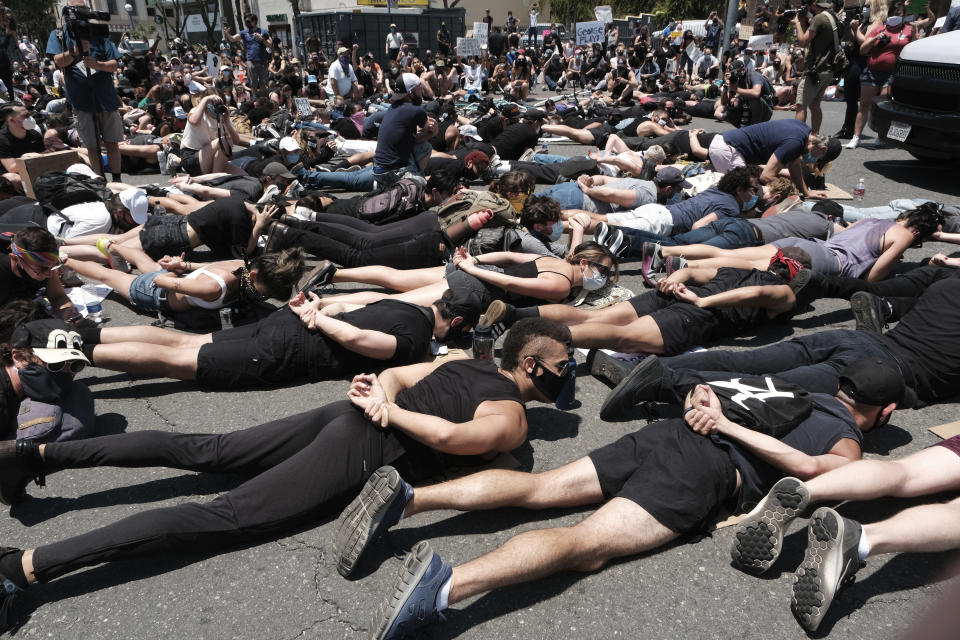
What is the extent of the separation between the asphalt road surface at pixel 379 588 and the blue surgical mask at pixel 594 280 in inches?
69.4

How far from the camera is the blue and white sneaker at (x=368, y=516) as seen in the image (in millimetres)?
2576

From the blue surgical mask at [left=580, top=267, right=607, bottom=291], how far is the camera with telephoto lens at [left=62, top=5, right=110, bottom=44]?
6759mm

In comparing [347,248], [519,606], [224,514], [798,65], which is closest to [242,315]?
[347,248]

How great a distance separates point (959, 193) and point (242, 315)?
8.80m

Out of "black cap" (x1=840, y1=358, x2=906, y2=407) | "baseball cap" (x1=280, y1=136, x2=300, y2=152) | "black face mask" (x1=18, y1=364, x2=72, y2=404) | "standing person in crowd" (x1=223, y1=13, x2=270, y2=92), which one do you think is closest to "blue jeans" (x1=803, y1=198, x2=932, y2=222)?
"black cap" (x1=840, y1=358, x2=906, y2=407)

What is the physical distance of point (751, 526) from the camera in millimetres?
2656

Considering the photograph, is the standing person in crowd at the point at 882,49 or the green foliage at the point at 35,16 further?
the green foliage at the point at 35,16

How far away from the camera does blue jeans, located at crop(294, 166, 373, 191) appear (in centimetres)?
847

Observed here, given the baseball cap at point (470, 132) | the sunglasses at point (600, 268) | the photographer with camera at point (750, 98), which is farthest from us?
the photographer with camera at point (750, 98)

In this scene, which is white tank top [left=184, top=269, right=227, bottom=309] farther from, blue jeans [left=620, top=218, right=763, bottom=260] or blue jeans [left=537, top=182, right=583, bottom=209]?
blue jeans [left=620, top=218, right=763, bottom=260]

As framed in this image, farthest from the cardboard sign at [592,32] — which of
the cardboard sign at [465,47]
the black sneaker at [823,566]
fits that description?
the black sneaker at [823,566]

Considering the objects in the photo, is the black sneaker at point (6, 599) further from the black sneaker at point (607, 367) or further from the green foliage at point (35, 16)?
the green foliage at point (35, 16)

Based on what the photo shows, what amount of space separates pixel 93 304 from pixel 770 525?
16.6 feet

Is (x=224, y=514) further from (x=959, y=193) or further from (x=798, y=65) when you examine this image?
(x=798, y=65)
